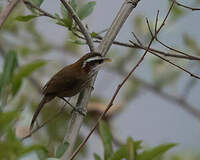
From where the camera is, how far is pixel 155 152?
150 cm

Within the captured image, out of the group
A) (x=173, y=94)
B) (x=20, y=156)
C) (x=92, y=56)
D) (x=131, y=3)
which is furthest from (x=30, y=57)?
(x=20, y=156)

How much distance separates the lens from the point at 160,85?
3.99 metres

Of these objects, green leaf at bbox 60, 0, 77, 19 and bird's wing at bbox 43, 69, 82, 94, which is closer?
green leaf at bbox 60, 0, 77, 19

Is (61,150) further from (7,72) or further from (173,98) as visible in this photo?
(173,98)

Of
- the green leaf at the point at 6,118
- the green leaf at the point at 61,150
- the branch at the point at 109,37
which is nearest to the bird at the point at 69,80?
the branch at the point at 109,37

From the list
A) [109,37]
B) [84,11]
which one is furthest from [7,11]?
[84,11]

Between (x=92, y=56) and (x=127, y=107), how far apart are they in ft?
5.73

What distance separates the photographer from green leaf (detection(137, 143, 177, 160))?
1466mm

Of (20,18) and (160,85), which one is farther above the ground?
(160,85)

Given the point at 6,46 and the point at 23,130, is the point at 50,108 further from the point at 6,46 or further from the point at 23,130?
the point at 6,46

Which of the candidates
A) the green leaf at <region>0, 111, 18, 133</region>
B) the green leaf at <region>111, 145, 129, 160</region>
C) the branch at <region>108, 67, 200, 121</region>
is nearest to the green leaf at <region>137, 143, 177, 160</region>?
the green leaf at <region>111, 145, 129, 160</region>

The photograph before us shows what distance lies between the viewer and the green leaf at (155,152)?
147 cm

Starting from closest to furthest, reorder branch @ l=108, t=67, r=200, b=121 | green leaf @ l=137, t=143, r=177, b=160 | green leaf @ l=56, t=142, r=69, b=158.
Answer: green leaf @ l=137, t=143, r=177, b=160 → green leaf @ l=56, t=142, r=69, b=158 → branch @ l=108, t=67, r=200, b=121

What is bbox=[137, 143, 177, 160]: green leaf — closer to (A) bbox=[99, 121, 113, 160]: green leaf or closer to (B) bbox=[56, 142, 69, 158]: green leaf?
(A) bbox=[99, 121, 113, 160]: green leaf
